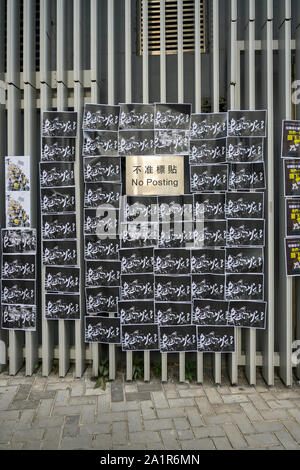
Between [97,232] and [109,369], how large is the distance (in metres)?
1.56

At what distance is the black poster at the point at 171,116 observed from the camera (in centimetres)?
363

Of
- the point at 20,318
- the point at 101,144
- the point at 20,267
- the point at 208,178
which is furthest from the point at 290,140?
the point at 20,318

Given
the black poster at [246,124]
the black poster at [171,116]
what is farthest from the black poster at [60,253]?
the black poster at [246,124]

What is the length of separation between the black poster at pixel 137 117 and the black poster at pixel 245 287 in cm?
189

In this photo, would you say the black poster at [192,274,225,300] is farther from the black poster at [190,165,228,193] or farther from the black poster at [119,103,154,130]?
the black poster at [119,103,154,130]

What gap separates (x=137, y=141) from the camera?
144 inches

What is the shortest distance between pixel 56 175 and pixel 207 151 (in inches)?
66.2

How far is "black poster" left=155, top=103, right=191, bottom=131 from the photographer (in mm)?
3629

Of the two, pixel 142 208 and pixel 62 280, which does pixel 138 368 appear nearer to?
pixel 62 280

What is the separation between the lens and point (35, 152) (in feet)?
12.8

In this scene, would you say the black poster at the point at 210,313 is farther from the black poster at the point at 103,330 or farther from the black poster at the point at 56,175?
the black poster at the point at 56,175

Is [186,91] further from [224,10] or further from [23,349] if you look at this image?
[23,349]

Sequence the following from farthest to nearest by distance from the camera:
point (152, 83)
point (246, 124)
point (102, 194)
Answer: point (152, 83), point (102, 194), point (246, 124)

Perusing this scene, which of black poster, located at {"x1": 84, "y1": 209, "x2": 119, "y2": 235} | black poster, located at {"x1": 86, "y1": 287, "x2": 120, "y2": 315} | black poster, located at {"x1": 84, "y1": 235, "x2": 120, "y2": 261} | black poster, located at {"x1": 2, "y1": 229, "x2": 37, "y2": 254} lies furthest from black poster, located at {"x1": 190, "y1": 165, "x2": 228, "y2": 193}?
black poster, located at {"x1": 2, "y1": 229, "x2": 37, "y2": 254}
